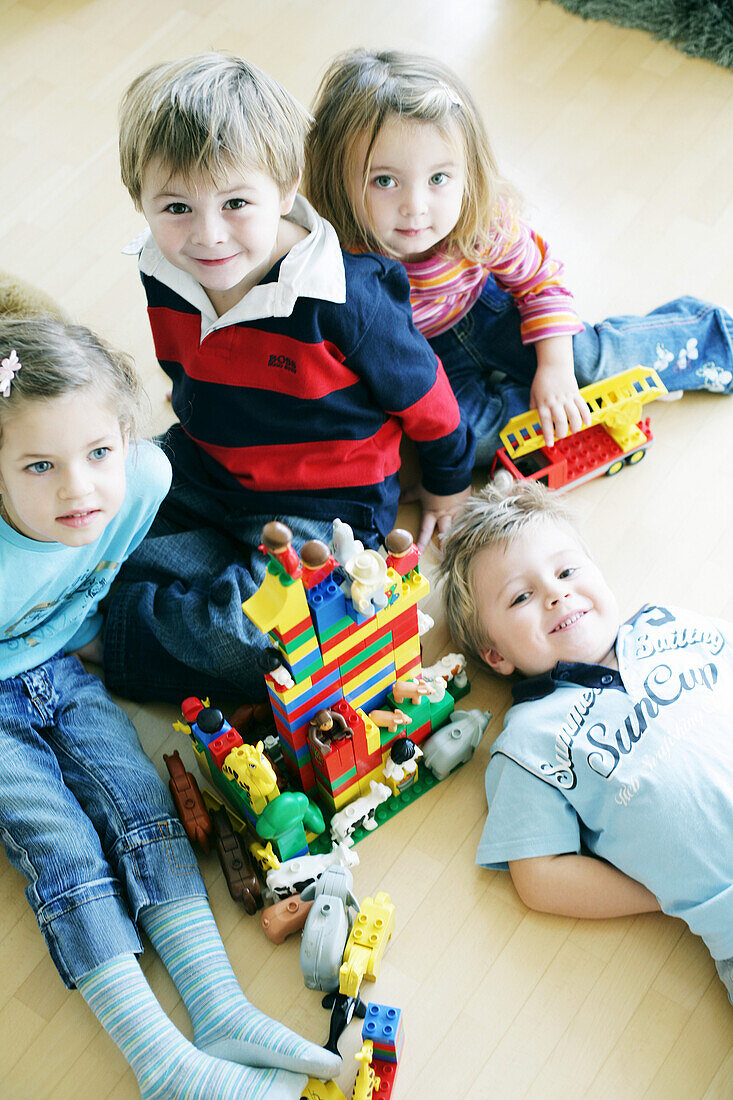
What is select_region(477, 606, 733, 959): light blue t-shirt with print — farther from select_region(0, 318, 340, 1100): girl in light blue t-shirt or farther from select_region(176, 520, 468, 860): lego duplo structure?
select_region(0, 318, 340, 1100): girl in light blue t-shirt

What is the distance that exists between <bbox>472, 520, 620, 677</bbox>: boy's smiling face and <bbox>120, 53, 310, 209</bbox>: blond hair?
0.48 meters

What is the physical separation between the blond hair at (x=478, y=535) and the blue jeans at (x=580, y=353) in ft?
0.56

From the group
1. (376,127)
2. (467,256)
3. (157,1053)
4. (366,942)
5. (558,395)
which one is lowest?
(157,1053)

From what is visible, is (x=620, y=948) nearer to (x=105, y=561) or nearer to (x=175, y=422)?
(x=105, y=561)

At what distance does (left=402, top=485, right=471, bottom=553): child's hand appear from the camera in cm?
128

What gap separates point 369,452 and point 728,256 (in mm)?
748

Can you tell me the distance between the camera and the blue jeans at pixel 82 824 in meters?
0.97

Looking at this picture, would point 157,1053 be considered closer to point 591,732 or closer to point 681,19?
point 591,732

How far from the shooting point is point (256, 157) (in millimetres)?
950

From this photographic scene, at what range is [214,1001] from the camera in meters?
0.96

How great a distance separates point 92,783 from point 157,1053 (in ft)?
0.92

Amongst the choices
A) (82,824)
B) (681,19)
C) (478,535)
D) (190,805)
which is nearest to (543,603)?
(478,535)

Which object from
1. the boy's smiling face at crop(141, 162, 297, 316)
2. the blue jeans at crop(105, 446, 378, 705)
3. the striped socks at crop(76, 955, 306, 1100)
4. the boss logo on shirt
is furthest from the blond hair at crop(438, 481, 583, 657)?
the striped socks at crop(76, 955, 306, 1100)

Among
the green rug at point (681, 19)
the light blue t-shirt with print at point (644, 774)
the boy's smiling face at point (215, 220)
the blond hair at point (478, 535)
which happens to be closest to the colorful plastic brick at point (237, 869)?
the light blue t-shirt with print at point (644, 774)
